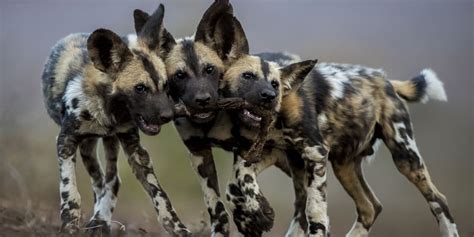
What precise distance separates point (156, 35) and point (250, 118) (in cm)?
97

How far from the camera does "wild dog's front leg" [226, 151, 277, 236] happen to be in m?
7.73

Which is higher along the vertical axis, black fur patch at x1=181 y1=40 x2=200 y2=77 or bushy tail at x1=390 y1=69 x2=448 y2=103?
black fur patch at x1=181 y1=40 x2=200 y2=77

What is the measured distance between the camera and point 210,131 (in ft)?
26.1

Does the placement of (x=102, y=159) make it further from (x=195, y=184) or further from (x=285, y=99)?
(x=195, y=184)

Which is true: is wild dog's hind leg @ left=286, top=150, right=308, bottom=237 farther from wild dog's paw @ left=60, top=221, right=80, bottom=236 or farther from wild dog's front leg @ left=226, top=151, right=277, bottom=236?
wild dog's paw @ left=60, top=221, right=80, bottom=236

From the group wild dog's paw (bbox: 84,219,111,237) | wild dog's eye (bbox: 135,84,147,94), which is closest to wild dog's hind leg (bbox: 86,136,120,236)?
wild dog's paw (bbox: 84,219,111,237)

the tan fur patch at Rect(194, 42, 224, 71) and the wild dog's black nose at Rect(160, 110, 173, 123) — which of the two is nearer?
the wild dog's black nose at Rect(160, 110, 173, 123)

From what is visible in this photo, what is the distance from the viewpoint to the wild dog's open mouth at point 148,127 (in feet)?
24.5

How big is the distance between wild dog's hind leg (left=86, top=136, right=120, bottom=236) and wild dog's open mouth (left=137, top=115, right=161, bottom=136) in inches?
43.5

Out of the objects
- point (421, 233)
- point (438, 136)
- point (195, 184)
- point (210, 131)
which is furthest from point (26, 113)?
point (438, 136)

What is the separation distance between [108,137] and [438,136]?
8.40m

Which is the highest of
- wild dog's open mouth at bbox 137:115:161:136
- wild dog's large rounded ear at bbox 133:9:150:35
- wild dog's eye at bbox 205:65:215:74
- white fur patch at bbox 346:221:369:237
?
wild dog's large rounded ear at bbox 133:9:150:35

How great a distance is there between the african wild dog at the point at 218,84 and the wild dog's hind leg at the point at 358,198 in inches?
50.7

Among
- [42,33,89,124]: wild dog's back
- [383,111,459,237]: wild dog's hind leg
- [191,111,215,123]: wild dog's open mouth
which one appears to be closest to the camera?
[191,111,215,123]: wild dog's open mouth
